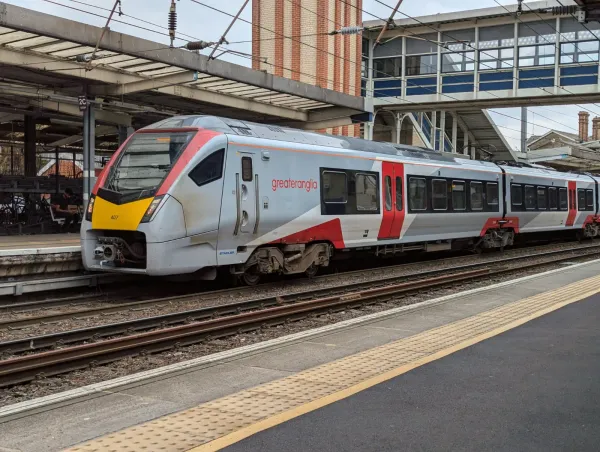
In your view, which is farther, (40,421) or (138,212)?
(138,212)

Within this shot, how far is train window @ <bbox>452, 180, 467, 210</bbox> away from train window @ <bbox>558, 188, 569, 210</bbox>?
7923 millimetres

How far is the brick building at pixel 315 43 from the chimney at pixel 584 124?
46.5 m

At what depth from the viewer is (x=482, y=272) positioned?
1545cm

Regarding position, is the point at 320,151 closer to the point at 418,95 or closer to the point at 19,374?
the point at 19,374

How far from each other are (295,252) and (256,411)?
8571 millimetres

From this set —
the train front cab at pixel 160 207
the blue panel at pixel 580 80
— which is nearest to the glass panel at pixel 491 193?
the blue panel at pixel 580 80

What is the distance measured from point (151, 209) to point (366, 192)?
5758 millimetres

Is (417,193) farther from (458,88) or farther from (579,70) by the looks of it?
(458,88)

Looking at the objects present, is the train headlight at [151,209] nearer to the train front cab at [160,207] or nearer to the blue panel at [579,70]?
the train front cab at [160,207]

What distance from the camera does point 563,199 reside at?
25766 mm

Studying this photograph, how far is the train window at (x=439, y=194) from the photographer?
17.7m

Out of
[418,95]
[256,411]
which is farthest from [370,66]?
[256,411]

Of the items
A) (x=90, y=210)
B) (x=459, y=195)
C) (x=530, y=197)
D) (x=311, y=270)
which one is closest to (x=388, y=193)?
(x=311, y=270)

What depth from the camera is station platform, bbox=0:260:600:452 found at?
4508 mm
